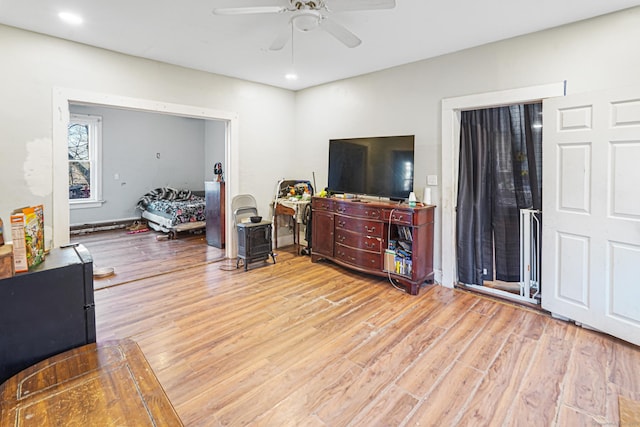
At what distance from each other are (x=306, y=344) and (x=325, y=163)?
10.4 feet

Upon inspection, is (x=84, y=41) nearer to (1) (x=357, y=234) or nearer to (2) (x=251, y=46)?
(2) (x=251, y=46)

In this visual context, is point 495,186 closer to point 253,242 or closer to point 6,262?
point 253,242

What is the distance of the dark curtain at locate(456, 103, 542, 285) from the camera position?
3398mm

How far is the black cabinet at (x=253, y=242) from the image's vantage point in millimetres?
4348

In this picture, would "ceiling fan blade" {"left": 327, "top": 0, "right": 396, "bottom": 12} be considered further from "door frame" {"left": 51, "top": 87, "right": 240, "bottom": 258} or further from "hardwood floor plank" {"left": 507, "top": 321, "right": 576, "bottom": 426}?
"door frame" {"left": 51, "top": 87, "right": 240, "bottom": 258}

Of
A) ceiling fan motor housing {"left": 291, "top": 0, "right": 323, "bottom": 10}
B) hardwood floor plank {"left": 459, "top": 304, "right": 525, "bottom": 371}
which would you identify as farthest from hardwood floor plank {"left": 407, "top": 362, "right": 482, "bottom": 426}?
ceiling fan motor housing {"left": 291, "top": 0, "right": 323, "bottom": 10}

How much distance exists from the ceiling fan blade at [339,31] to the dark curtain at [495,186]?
1795 mm

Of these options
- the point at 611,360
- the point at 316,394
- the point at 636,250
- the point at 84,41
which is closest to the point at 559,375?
the point at 611,360

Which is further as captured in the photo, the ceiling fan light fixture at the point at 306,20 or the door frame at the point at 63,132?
the door frame at the point at 63,132

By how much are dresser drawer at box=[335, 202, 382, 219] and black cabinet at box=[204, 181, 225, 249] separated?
2.24 metres

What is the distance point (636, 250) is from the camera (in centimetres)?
249

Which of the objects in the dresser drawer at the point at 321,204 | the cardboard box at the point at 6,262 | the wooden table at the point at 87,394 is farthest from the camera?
the dresser drawer at the point at 321,204

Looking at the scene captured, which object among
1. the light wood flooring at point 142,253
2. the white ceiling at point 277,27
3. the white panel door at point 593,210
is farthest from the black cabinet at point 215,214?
the white panel door at point 593,210

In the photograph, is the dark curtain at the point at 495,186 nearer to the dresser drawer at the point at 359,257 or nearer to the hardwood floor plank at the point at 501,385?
the dresser drawer at the point at 359,257
